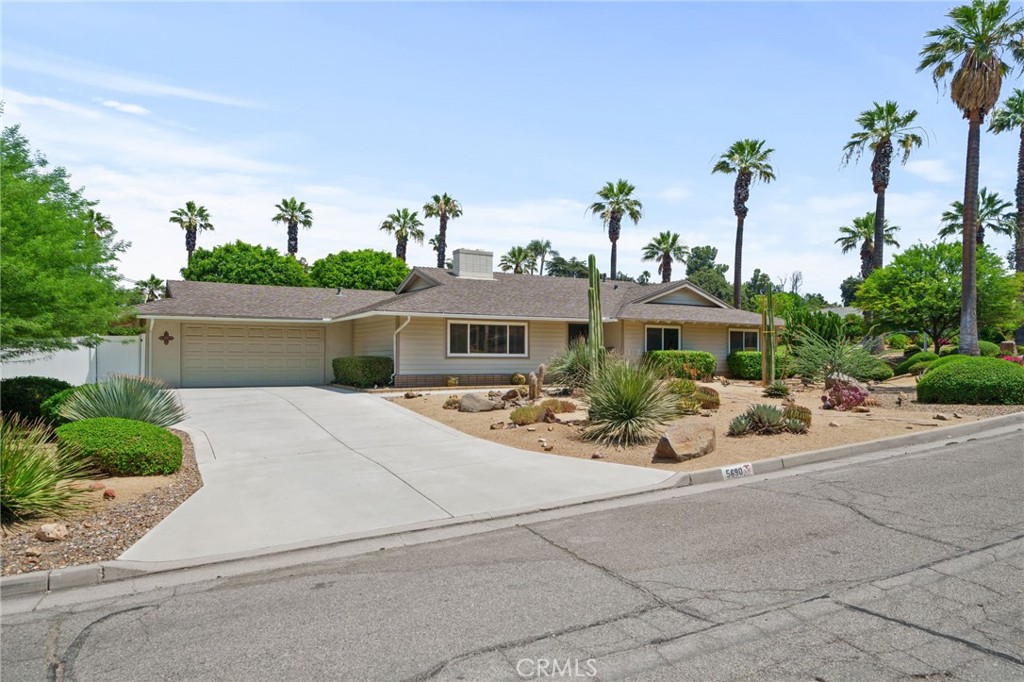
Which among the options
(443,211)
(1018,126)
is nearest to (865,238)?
(1018,126)

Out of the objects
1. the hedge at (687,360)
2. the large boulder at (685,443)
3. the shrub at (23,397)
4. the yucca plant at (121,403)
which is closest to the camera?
the large boulder at (685,443)

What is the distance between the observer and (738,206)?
39062 mm

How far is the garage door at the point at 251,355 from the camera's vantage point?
75.4 ft

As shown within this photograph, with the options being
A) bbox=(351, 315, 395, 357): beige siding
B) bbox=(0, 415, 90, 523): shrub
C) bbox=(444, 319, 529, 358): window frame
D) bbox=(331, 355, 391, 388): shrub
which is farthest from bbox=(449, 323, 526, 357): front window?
bbox=(0, 415, 90, 523): shrub

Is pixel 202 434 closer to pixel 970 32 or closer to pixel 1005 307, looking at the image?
pixel 970 32

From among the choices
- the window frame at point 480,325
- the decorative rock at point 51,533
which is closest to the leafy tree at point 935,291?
the window frame at point 480,325

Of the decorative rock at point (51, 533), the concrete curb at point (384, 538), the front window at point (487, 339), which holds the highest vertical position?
the front window at point (487, 339)

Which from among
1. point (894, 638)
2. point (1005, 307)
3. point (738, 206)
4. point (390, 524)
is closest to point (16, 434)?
point (390, 524)

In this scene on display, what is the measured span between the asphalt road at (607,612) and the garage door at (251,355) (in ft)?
64.7

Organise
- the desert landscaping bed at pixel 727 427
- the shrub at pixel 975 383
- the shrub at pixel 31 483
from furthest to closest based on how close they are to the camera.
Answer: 1. the shrub at pixel 975 383
2. the desert landscaping bed at pixel 727 427
3. the shrub at pixel 31 483

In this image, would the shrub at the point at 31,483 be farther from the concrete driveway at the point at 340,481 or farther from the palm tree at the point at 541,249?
the palm tree at the point at 541,249

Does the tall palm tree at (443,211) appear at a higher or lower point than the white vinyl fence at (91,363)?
higher

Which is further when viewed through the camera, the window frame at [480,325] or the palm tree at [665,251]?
the palm tree at [665,251]

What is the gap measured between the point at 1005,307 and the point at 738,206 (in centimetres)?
1619
